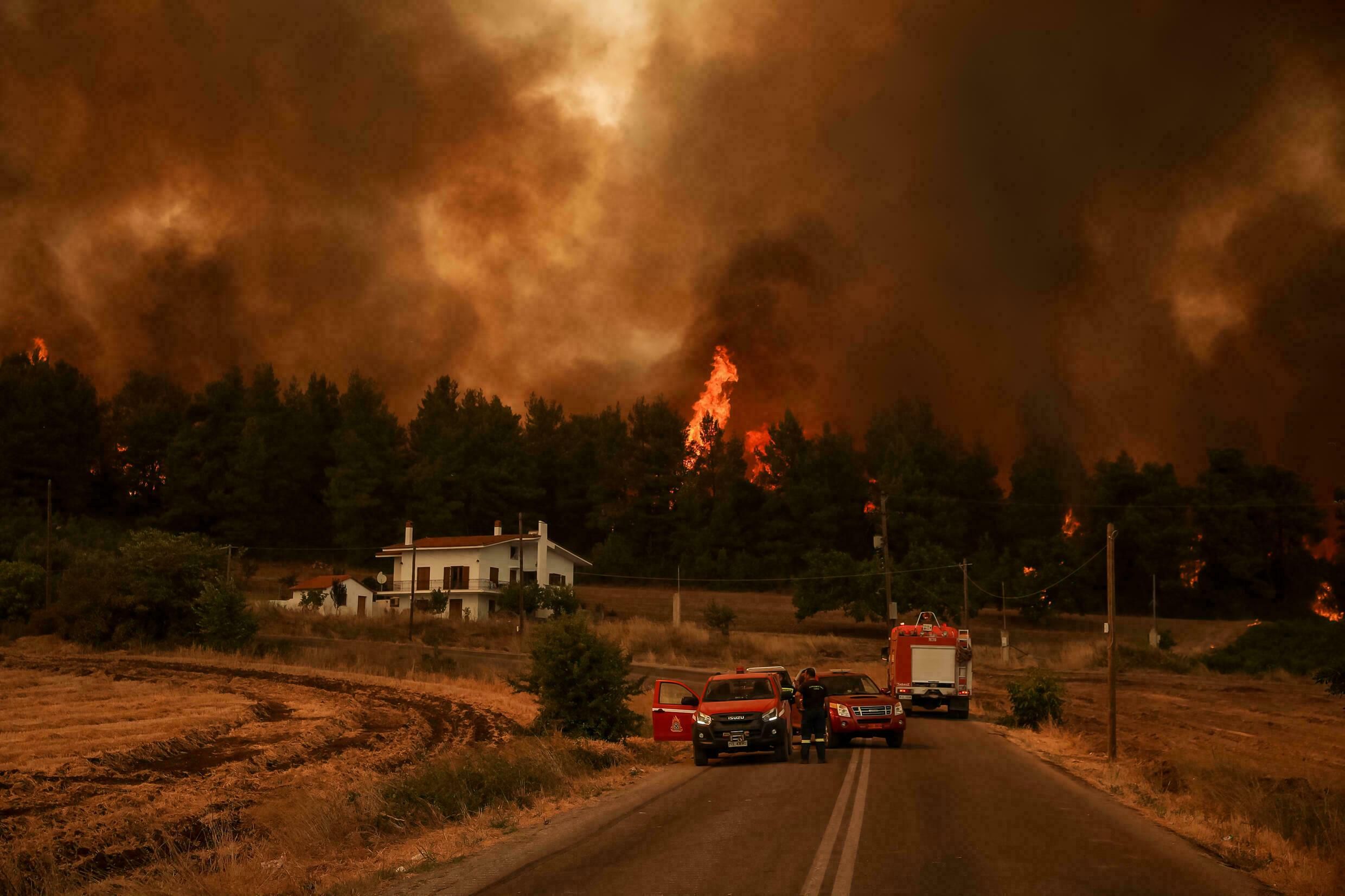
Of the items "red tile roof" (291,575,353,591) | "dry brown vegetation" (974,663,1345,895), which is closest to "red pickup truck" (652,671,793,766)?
"dry brown vegetation" (974,663,1345,895)

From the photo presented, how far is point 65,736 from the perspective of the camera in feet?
86.1

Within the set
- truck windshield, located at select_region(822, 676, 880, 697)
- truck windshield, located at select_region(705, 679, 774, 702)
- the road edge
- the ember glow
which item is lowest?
the road edge

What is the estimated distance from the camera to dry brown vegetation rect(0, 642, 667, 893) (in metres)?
12.9

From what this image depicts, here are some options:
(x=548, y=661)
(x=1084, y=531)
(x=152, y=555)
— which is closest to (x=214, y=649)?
(x=152, y=555)

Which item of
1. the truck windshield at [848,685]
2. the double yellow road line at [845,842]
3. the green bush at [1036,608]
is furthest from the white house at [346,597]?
the double yellow road line at [845,842]

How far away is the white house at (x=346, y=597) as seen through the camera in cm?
8031

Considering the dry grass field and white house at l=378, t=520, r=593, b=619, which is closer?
the dry grass field

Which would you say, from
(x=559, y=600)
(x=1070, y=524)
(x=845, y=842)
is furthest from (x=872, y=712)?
(x=1070, y=524)

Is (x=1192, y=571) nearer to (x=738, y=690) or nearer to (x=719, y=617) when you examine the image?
(x=719, y=617)

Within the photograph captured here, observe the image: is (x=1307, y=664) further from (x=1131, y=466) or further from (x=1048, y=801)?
(x=1048, y=801)

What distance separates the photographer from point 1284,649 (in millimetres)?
68250

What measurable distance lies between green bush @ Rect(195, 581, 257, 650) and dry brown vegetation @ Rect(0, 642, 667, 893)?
15.5 m

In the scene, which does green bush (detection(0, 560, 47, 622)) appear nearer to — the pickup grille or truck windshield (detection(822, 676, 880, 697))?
truck windshield (detection(822, 676, 880, 697))

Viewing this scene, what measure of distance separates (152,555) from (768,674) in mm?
43656
